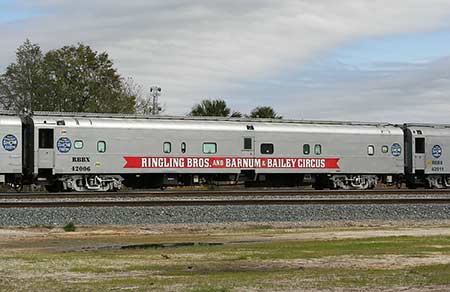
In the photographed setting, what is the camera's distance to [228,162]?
3553 cm

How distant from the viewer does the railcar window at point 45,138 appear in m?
32.1

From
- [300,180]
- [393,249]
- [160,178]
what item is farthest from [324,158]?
[393,249]

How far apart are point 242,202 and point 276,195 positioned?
562cm

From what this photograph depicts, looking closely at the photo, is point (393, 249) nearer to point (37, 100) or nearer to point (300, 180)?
point (300, 180)

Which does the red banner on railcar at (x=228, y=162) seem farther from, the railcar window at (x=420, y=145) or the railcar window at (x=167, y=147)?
the railcar window at (x=420, y=145)

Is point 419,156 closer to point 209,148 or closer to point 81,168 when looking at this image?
point 209,148

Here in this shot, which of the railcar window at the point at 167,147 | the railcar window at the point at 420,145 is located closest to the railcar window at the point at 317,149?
the railcar window at the point at 420,145

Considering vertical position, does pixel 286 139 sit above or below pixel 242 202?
above

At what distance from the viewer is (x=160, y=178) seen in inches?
1384

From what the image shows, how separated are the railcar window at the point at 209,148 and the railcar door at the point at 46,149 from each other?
6.72 meters


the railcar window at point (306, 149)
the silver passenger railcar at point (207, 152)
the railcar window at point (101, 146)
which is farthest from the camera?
the railcar window at point (306, 149)

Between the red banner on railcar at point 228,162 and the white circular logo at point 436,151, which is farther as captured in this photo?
the white circular logo at point 436,151

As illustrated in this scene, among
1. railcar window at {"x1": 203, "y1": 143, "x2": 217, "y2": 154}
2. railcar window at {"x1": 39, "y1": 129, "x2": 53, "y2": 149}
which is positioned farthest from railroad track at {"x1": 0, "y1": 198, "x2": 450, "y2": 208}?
railcar window at {"x1": 203, "y1": 143, "x2": 217, "y2": 154}

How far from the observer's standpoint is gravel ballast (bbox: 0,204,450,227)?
65.9 feet
